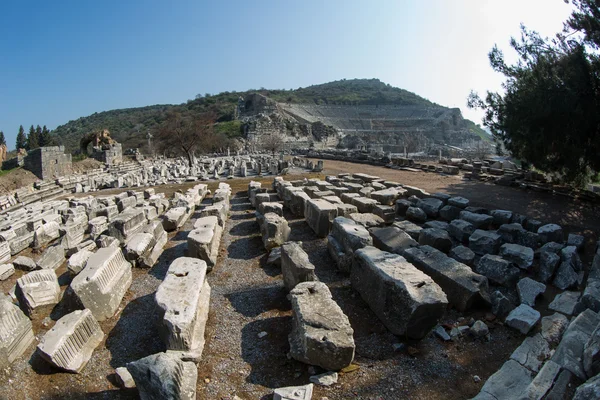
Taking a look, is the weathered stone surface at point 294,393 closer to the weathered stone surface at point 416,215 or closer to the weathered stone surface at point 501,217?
the weathered stone surface at point 416,215

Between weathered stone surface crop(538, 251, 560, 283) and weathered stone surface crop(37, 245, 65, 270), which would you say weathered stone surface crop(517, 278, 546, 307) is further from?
weathered stone surface crop(37, 245, 65, 270)

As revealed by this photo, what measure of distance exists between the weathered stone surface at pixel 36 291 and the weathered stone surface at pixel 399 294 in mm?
4420

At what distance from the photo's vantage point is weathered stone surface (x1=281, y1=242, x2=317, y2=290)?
200 inches

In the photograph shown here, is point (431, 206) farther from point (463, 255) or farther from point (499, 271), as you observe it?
point (499, 271)

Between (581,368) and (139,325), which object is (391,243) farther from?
(139,325)

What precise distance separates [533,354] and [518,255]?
9.09 feet

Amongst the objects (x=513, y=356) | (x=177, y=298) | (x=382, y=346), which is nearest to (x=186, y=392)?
(x=177, y=298)

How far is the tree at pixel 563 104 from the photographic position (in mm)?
9273

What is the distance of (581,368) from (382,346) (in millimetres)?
1832

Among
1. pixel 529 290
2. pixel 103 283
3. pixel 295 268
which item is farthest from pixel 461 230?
pixel 103 283

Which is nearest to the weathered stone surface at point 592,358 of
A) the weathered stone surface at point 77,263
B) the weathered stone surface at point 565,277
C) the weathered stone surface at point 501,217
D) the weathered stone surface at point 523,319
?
the weathered stone surface at point 523,319

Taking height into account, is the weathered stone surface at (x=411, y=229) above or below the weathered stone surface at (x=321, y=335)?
above

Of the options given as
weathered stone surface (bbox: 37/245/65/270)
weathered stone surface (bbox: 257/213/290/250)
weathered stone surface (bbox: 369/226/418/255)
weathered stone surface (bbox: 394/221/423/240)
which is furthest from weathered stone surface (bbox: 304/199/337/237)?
weathered stone surface (bbox: 37/245/65/270)

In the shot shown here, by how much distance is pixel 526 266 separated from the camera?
5926mm
